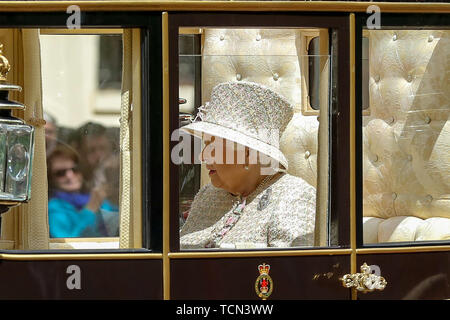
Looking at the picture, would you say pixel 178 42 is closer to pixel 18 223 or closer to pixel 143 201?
pixel 143 201

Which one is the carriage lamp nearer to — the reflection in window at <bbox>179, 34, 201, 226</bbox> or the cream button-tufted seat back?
the reflection in window at <bbox>179, 34, 201, 226</bbox>

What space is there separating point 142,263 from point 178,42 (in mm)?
829

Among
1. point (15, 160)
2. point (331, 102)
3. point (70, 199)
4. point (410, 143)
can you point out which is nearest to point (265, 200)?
point (331, 102)

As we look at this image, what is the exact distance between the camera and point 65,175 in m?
4.28

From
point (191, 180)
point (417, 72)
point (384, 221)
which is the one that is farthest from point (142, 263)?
point (417, 72)

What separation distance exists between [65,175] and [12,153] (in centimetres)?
52

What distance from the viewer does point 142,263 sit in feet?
12.7

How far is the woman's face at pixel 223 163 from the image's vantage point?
13.4 feet

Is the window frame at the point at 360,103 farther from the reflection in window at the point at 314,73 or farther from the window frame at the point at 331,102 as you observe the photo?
the reflection in window at the point at 314,73

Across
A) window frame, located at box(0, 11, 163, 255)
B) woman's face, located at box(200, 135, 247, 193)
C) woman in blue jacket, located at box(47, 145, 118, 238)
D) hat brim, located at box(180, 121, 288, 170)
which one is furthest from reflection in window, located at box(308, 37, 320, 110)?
woman in blue jacket, located at box(47, 145, 118, 238)

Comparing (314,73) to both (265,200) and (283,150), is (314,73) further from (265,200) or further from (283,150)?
(265,200)

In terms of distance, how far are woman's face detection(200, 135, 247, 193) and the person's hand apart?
43cm

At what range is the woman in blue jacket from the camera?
4.22 meters
